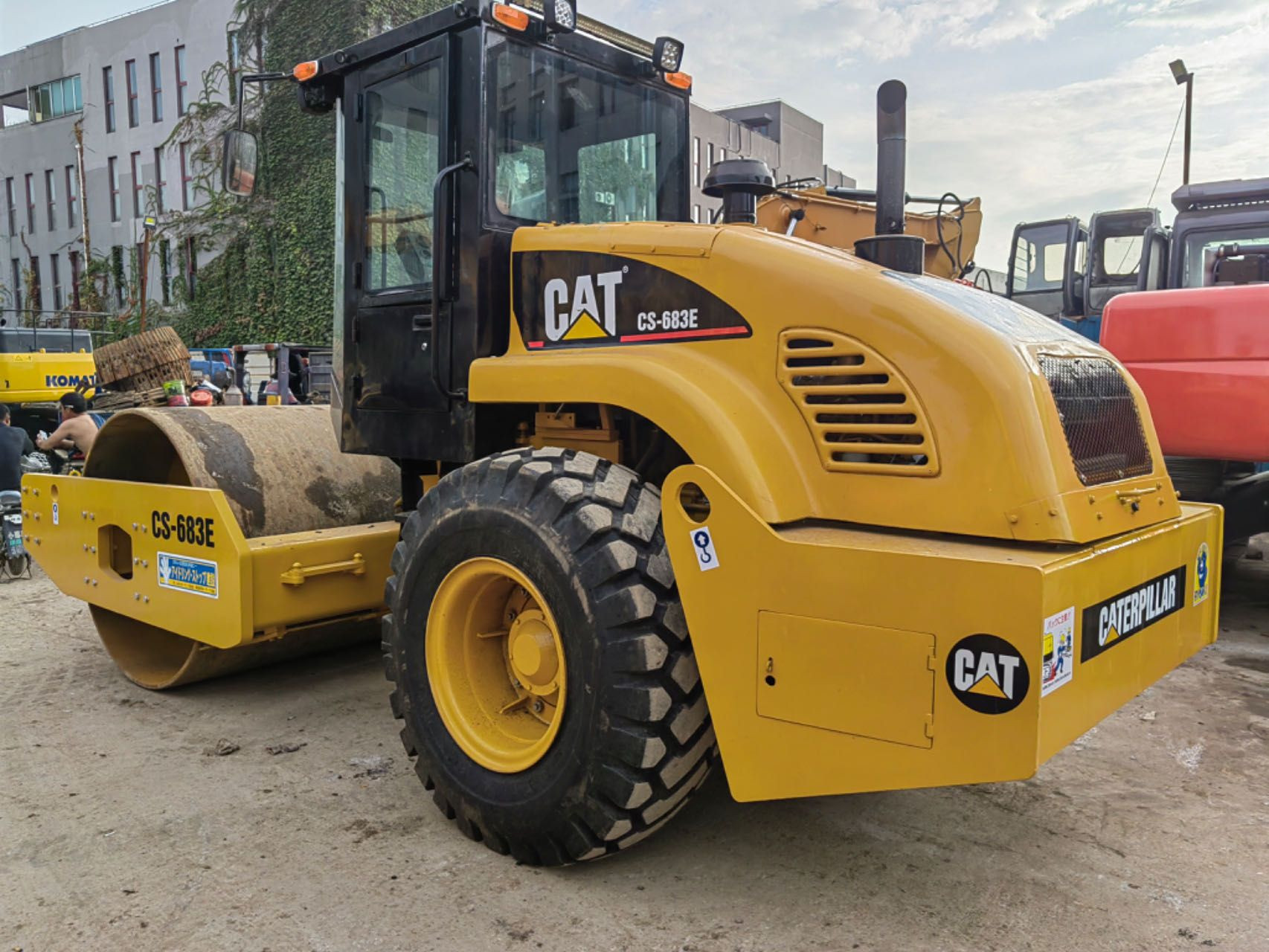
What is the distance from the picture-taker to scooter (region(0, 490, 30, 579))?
307 inches

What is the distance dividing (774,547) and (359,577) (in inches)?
94.3

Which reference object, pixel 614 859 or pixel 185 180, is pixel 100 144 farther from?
pixel 614 859

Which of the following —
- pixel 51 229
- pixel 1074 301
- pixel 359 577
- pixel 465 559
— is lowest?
pixel 359 577

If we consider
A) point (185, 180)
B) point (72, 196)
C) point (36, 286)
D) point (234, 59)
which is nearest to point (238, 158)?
point (234, 59)

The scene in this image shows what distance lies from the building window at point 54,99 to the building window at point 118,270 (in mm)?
4796

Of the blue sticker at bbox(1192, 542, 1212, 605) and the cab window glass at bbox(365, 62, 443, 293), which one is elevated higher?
the cab window glass at bbox(365, 62, 443, 293)

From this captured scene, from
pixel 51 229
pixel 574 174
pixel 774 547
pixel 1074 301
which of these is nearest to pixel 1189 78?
pixel 1074 301

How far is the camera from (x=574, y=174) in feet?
12.8

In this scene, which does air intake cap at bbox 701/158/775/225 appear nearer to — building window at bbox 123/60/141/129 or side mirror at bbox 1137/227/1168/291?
side mirror at bbox 1137/227/1168/291

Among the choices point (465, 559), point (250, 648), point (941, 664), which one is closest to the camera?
point (941, 664)

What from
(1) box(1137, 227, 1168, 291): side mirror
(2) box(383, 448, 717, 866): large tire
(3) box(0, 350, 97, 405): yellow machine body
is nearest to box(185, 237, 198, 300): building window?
(3) box(0, 350, 97, 405): yellow machine body

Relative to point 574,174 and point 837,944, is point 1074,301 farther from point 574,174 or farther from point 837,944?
point 837,944

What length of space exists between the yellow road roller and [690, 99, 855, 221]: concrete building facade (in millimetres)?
31279

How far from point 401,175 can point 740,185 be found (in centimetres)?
132
